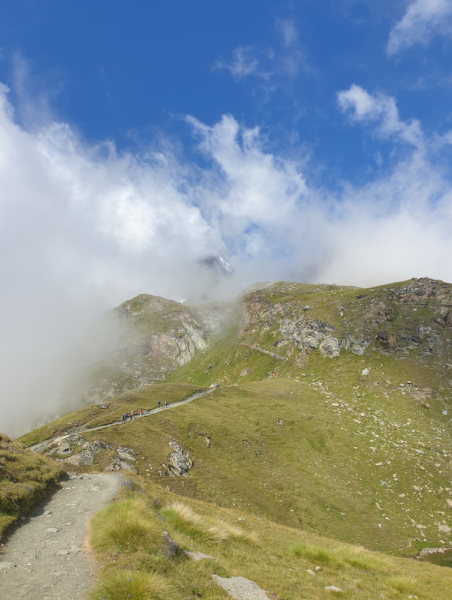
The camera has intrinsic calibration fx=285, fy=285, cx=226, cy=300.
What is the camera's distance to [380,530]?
38812 millimetres

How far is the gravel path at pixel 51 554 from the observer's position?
28.5 feet

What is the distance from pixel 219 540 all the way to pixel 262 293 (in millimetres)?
178644

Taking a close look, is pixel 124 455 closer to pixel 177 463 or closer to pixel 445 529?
pixel 177 463

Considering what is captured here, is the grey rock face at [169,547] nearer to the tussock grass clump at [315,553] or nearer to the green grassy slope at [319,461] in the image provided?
the tussock grass clump at [315,553]

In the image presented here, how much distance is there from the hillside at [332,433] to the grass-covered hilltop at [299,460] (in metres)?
0.32

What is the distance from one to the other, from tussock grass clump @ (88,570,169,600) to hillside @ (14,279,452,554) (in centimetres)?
3005

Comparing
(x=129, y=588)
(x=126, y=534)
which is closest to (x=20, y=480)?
(x=126, y=534)

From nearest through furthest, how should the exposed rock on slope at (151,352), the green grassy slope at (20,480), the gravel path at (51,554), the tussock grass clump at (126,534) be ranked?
1. the gravel path at (51,554)
2. the tussock grass clump at (126,534)
3. the green grassy slope at (20,480)
4. the exposed rock on slope at (151,352)

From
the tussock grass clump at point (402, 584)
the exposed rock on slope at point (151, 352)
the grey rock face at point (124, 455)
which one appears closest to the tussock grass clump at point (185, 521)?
the tussock grass clump at point (402, 584)

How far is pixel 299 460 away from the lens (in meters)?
52.4

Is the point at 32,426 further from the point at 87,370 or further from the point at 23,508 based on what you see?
the point at 23,508

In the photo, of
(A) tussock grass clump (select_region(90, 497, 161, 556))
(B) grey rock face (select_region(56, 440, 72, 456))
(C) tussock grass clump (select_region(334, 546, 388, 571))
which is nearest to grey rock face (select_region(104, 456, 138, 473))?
(B) grey rock face (select_region(56, 440, 72, 456))

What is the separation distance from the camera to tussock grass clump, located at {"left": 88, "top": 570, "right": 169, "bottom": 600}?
7.57 m

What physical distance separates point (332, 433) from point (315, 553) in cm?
4968
